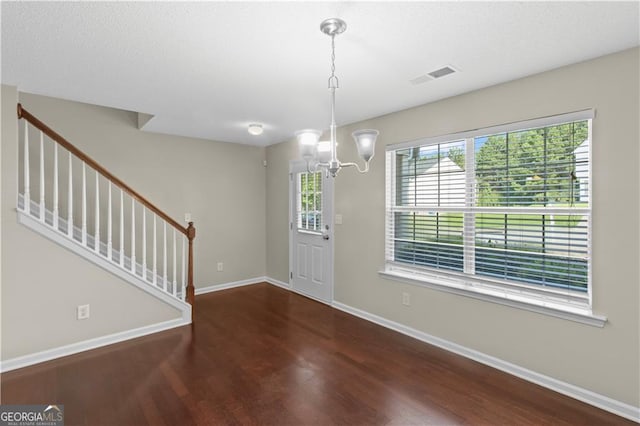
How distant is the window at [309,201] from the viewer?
4.53 meters

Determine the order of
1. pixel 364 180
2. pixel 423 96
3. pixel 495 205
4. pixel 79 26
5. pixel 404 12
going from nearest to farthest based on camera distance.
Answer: pixel 404 12 → pixel 79 26 → pixel 495 205 → pixel 423 96 → pixel 364 180

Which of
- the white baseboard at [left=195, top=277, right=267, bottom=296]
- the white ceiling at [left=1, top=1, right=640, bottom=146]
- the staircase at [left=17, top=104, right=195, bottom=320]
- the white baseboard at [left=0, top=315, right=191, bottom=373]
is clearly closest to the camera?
the white ceiling at [left=1, top=1, right=640, bottom=146]

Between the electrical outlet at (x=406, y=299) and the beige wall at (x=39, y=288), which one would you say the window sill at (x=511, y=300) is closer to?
the electrical outlet at (x=406, y=299)

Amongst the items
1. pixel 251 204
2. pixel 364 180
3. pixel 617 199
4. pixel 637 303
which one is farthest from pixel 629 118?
pixel 251 204

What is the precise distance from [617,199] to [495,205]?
794mm

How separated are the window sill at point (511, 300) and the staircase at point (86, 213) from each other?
2.62m

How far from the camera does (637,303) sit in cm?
205

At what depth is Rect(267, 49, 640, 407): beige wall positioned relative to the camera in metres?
2.08

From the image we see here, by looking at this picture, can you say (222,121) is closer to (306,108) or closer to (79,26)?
(306,108)

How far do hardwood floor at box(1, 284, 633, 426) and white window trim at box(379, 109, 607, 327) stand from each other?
600 mm

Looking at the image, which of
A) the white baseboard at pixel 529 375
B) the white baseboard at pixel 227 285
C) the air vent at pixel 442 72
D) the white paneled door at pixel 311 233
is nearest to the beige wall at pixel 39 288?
the white baseboard at pixel 227 285

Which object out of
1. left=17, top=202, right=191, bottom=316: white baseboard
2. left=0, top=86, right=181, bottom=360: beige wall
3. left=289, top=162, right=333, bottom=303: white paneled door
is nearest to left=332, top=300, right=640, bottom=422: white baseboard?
left=289, top=162, right=333, bottom=303: white paneled door

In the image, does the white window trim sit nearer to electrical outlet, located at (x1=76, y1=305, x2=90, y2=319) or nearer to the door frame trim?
the door frame trim

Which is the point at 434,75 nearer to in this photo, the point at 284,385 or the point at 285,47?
the point at 285,47
